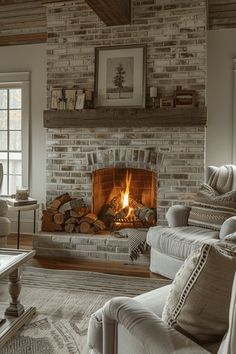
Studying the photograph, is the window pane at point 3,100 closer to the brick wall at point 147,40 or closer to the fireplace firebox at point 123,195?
the brick wall at point 147,40

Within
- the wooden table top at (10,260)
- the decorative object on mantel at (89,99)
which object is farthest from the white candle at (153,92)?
the wooden table top at (10,260)

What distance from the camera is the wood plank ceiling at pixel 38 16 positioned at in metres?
4.37

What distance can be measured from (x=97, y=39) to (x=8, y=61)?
1609 mm

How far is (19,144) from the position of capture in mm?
5938

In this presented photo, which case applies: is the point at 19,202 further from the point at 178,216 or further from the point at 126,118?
the point at 178,216

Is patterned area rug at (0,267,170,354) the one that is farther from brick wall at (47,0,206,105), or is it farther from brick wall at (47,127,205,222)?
brick wall at (47,0,206,105)

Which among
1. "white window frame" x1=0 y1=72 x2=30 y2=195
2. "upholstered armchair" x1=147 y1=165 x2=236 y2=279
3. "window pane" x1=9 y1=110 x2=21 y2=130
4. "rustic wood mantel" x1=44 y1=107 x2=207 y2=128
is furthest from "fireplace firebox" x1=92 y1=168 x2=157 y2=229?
"window pane" x1=9 y1=110 x2=21 y2=130

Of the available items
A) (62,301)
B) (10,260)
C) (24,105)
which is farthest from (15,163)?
(10,260)

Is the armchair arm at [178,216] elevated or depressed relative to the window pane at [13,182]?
depressed

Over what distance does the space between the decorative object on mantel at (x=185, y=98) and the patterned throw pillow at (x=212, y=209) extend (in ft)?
3.32

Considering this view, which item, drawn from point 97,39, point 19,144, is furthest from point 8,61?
point 97,39

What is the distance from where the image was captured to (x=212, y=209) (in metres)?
3.92

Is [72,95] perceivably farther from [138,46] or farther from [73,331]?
[73,331]

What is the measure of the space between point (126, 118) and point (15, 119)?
6.41ft
